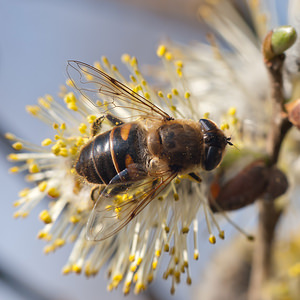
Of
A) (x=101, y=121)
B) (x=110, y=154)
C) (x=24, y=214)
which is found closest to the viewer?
(x=110, y=154)

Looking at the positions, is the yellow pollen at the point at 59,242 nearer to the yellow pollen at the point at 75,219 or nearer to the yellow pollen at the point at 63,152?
the yellow pollen at the point at 75,219

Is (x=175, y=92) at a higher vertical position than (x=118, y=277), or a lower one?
higher

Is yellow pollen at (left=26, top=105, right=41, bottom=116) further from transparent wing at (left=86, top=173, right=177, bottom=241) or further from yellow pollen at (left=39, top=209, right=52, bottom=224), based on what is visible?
transparent wing at (left=86, top=173, right=177, bottom=241)

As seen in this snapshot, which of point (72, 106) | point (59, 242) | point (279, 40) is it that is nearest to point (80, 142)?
point (72, 106)

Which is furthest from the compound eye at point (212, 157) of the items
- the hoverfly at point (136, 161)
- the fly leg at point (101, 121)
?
the fly leg at point (101, 121)

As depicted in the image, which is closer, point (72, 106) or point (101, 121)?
point (101, 121)

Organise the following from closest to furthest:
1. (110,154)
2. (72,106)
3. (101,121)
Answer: (110,154) → (101,121) → (72,106)

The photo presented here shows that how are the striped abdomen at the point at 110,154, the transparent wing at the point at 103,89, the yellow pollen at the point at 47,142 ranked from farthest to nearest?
the yellow pollen at the point at 47,142, the transparent wing at the point at 103,89, the striped abdomen at the point at 110,154

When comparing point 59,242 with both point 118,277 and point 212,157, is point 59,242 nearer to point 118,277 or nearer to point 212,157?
point 118,277
